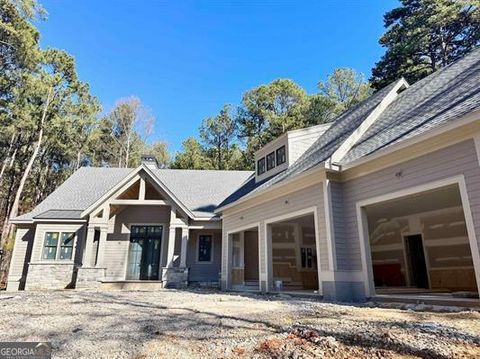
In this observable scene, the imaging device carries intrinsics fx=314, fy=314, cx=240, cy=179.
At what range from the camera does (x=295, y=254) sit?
12719 millimetres

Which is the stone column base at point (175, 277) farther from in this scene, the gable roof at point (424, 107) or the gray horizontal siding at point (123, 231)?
the gable roof at point (424, 107)

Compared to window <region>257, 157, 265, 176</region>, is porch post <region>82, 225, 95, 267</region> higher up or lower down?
lower down

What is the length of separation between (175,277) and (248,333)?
999cm

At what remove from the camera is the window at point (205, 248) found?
49.2 feet

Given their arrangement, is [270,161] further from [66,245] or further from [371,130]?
[66,245]

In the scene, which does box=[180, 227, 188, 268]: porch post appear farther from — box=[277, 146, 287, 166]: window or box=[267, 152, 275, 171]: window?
box=[277, 146, 287, 166]: window

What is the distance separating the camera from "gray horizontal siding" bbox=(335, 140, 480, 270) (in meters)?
5.48

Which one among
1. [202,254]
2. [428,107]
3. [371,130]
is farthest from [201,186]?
[428,107]

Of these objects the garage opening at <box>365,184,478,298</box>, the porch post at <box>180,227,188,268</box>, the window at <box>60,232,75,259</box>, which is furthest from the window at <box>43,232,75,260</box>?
the garage opening at <box>365,184,478,298</box>

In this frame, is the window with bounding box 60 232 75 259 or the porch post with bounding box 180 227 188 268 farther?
the window with bounding box 60 232 75 259

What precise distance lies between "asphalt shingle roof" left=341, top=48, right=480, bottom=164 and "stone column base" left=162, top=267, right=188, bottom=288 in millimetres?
8431

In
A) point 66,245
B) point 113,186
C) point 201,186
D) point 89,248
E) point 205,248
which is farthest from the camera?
point 201,186

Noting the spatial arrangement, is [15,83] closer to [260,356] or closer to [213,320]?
[213,320]

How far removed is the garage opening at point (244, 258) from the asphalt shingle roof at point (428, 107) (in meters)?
6.82
